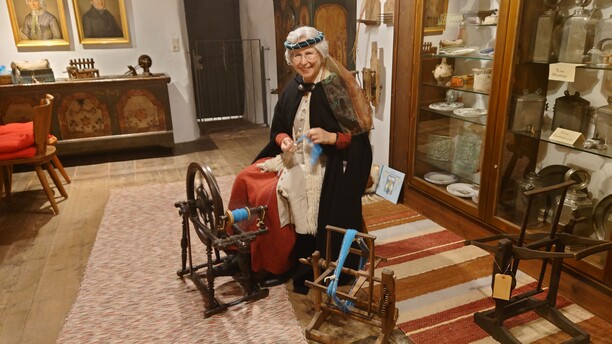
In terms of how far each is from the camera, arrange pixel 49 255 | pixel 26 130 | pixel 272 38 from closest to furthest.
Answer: pixel 49 255 → pixel 26 130 → pixel 272 38

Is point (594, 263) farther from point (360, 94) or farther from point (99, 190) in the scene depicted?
point (99, 190)

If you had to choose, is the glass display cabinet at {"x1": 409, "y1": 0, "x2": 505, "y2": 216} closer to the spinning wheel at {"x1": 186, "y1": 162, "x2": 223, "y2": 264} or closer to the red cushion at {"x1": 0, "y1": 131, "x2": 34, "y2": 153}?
the spinning wheel at {"x1": 186, "y1": 162, "x2": 223, "y2": 264}

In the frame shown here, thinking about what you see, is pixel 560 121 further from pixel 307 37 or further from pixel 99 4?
pixel 99 4

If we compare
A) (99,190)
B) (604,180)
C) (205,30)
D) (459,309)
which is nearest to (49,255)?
(99,190)

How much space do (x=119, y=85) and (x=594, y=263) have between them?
Answer: 3.89 meters

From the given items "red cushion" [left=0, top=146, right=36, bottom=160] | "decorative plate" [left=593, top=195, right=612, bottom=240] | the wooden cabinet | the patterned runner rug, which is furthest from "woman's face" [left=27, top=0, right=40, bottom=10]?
"decorative plate" [left=593, top=195, right=612, bottom=240]

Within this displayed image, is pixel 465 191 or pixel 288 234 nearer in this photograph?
pixel 288 234

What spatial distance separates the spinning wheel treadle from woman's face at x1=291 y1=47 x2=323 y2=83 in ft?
1.95

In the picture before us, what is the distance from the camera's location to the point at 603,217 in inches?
79.0

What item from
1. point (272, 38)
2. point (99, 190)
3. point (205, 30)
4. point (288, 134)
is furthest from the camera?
point (205, 30)

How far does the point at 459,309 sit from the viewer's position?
6.31ft

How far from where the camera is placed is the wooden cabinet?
2.02 m

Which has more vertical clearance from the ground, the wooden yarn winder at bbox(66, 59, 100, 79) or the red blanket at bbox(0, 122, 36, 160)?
the wooden yarn winder at bbox(66, 59, 100, 79)

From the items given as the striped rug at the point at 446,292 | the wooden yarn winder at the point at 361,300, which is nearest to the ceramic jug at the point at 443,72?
the striped rug at the point at 446,292
